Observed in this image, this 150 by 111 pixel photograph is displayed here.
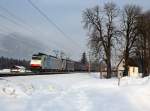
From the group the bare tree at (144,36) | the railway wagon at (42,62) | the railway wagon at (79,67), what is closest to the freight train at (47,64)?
the railway wagon at (42,62)

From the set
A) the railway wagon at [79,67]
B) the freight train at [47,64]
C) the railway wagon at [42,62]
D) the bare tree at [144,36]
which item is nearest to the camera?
the bare tree at [144,36]

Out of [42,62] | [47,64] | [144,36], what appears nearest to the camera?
[144,36]

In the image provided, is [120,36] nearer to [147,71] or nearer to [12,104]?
[147,71]

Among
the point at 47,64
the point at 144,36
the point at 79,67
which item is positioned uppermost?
the point at 144,36

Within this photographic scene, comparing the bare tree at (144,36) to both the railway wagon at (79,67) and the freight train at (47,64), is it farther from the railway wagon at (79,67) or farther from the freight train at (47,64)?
the railway wagon at (79,67)

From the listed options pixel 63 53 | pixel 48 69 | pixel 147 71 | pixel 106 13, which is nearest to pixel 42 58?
pixel 48 69

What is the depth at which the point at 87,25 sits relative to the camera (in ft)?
201

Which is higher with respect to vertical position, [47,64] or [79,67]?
[79,67]

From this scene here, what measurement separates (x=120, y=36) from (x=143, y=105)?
45228 mm

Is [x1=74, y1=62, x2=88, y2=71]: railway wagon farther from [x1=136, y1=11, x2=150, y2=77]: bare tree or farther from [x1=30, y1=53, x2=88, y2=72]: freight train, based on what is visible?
[x1=136, y1=11, x2=150, y2=77]: bare tree

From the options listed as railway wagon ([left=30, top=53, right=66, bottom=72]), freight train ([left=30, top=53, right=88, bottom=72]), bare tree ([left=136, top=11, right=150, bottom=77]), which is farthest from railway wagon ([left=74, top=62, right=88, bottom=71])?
bare tree ([left=136, top=11, right=150, bottom=77])

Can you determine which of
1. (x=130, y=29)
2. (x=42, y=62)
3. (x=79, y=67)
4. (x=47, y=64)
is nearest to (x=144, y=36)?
(x=130, y=29)

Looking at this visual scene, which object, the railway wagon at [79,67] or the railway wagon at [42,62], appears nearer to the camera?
the railway wagon at [42,62]

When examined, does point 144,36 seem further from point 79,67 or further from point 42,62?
point 79,67
